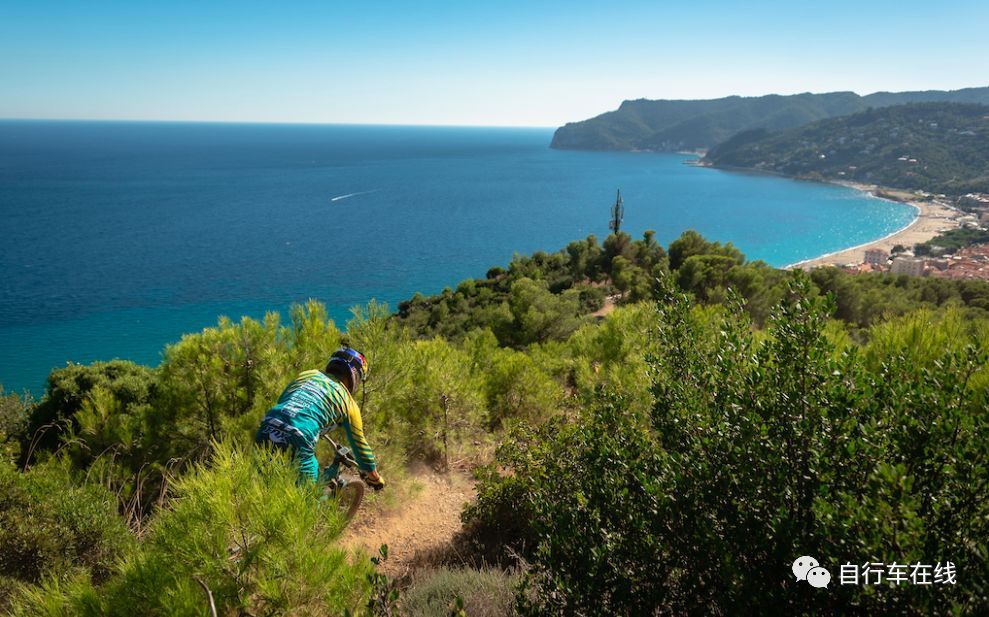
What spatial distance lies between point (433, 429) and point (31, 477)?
4.43 metres

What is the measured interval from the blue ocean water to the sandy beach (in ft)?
8.65

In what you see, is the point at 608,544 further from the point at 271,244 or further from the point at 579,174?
the point at 579,174

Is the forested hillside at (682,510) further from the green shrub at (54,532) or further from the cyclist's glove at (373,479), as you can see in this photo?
the cyclist's glove at (373,479)

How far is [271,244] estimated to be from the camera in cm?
5647

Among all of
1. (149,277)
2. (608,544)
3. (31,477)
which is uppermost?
(608,544)

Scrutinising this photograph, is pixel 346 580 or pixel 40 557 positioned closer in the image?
pixel 346 580

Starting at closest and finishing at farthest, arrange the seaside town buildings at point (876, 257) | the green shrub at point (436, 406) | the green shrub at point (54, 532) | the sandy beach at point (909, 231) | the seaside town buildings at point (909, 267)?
1. the green shrub at point (54, 532)
2. the green shrub at point (436, 406)
3. the seaside town buildings at point (909, 267)
4. the seaside town buildings at point (876, 257)
5. the sandy beach at point (909, 231)

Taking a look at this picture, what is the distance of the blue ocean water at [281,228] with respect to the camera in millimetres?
36312

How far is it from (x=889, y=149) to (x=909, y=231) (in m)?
68.4

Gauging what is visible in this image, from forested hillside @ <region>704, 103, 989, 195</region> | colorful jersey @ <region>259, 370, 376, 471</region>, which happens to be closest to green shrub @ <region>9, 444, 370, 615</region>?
colorful jersey @ <region>259, 370, 376, 471</region>

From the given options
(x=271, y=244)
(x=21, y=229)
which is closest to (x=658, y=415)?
(x=271, y=244)

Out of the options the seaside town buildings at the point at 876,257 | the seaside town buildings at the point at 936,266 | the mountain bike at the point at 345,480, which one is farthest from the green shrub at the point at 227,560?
the seaside town buildings at the point at 876,257

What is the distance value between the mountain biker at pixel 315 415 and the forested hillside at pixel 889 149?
127 metres

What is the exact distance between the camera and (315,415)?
3713 millimetres
